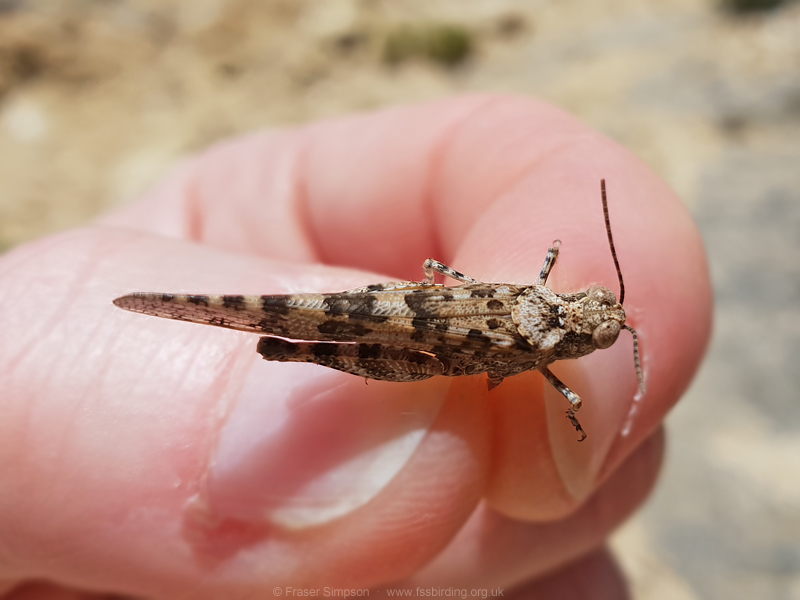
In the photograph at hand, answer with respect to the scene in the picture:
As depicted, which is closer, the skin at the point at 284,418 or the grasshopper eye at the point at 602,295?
the skin at the point at 284,418

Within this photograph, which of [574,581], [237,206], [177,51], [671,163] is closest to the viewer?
[574,581]

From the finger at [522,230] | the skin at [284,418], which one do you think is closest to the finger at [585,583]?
the skin at [284,418]

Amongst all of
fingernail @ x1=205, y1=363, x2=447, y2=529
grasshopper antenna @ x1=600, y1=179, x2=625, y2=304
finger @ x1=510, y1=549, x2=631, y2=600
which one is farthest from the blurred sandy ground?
fingernail @ x1=205, y1=363, x2=447, y2=529

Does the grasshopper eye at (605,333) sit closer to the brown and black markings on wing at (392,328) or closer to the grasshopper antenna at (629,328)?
the grasshopper antenna at (629,328)

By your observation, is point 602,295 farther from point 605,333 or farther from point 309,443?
point 309,443

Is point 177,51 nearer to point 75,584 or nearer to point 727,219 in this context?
point 727,219

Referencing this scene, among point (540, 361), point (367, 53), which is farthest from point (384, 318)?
point (367, 53)

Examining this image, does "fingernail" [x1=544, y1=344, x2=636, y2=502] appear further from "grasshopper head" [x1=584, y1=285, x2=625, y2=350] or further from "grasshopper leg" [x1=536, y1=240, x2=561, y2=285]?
"grasshopper leg" [x1=536, y1=240, x2=561, y2=285]
